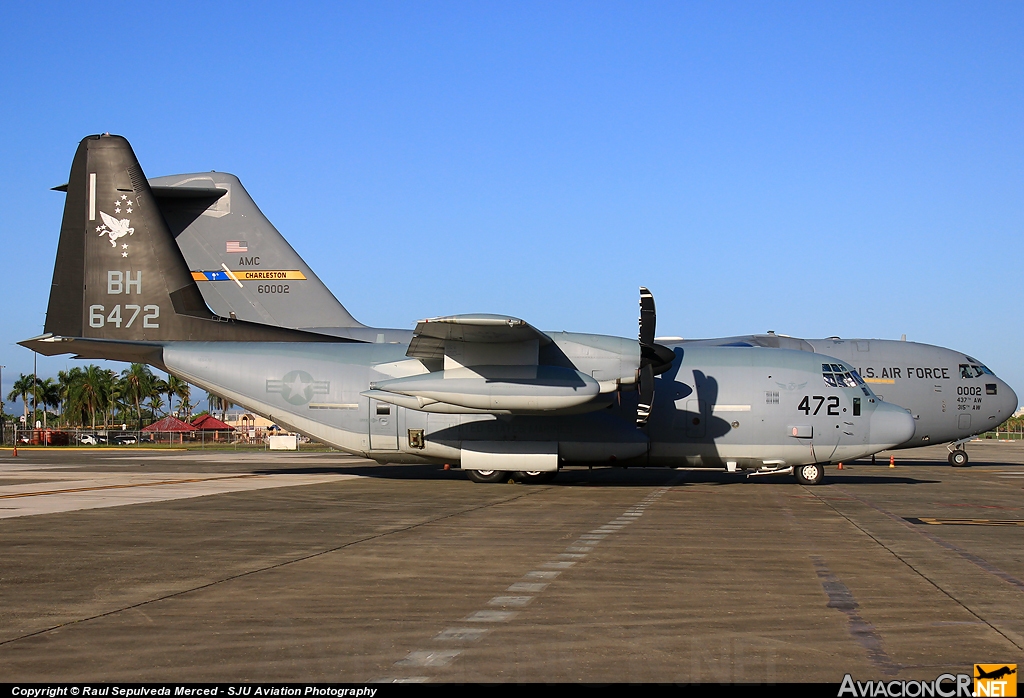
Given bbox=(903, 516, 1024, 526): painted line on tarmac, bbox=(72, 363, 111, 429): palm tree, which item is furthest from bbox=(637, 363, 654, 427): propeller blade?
bbox=(72, 363, 111, 429): palm tree

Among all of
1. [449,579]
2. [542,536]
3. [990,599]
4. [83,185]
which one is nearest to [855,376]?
[542,536]

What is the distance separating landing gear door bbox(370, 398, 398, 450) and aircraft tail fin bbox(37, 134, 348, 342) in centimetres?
522

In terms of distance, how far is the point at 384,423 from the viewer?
2225cm

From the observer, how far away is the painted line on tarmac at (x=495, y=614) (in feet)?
19.5

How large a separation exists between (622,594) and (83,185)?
2024 cm

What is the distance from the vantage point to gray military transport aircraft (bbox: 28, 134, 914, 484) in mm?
20375

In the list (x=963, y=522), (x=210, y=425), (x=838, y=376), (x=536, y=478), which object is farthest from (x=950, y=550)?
(x=210, y=425)

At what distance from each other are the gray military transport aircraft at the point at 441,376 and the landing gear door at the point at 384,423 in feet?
0.12

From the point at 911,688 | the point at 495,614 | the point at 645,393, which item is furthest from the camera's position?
the point at 645,393

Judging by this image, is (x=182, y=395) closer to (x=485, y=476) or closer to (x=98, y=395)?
(x=98, y=395)

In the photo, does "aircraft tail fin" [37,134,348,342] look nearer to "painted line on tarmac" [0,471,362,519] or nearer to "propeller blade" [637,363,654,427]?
"painted line on tarmac" [0,471,362,519]

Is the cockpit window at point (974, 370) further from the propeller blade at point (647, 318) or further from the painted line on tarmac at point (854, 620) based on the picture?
the painted line on tarmac at point (854, 620)

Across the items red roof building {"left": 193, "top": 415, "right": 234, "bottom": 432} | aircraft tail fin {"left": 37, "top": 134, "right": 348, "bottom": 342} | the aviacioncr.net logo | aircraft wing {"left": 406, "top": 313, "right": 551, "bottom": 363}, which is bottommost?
the aviacioncr.net logo

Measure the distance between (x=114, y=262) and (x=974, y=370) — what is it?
27.9 meters
